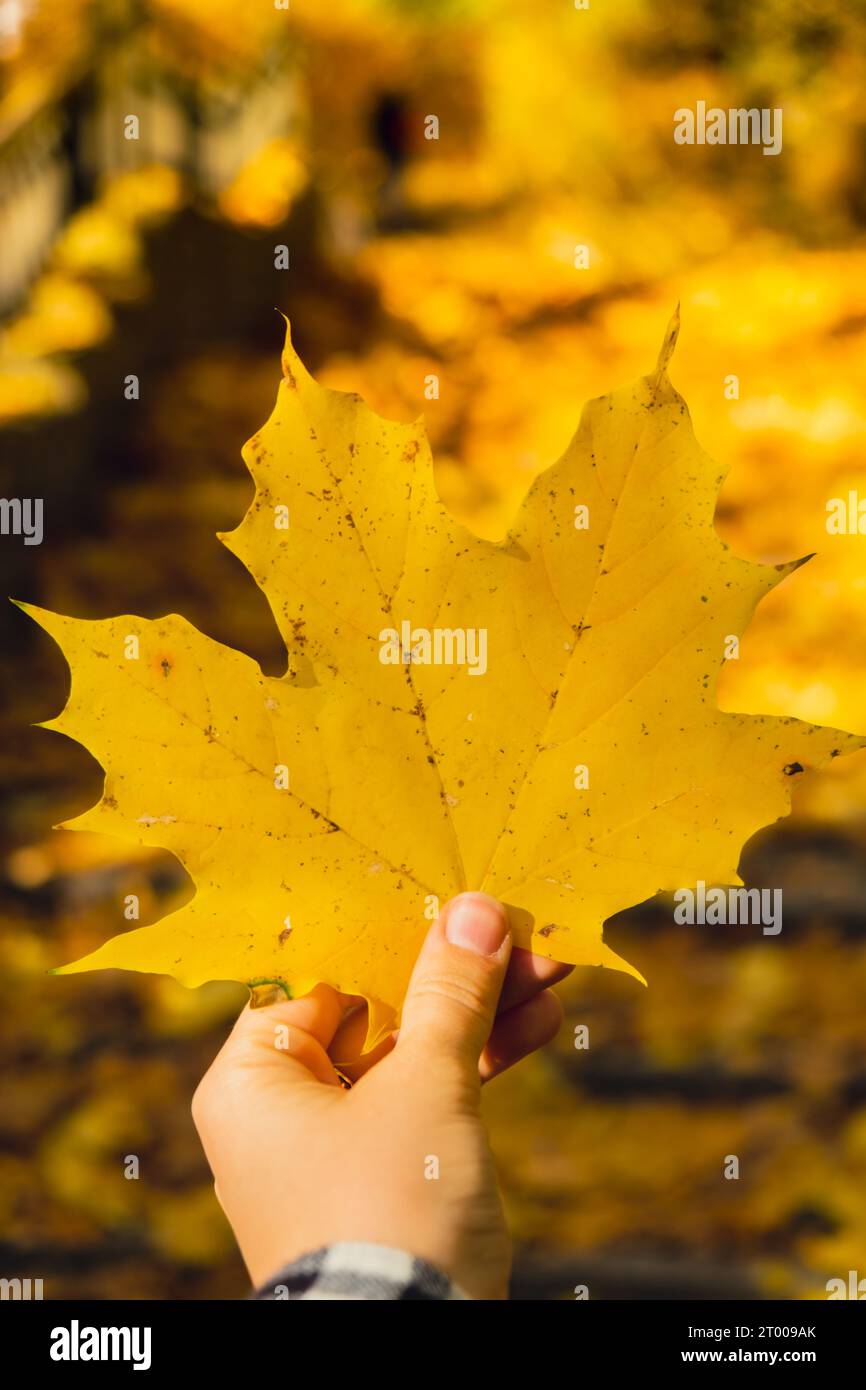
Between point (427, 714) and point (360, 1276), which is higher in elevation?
point (427, 714)

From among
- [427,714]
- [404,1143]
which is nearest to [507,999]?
[404,1143]

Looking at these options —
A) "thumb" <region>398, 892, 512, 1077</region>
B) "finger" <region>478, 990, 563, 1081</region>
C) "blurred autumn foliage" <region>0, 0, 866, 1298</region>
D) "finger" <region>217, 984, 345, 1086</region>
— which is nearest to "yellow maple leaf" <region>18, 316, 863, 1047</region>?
"thumb" <region>398, 892, 512, 1077</region>

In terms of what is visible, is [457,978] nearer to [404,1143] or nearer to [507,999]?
[404,1143]

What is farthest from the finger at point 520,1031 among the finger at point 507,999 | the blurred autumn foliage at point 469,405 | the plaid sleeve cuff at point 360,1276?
the blurred autumn foliage at point 469,405

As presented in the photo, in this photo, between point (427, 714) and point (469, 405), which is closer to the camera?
point (427, 714)

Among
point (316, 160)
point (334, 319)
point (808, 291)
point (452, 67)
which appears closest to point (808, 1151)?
point (808, 291)

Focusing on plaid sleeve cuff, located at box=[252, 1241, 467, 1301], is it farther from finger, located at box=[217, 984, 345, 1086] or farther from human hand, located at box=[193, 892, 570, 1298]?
finger, located at box=[217, 984, 345, 1086]
